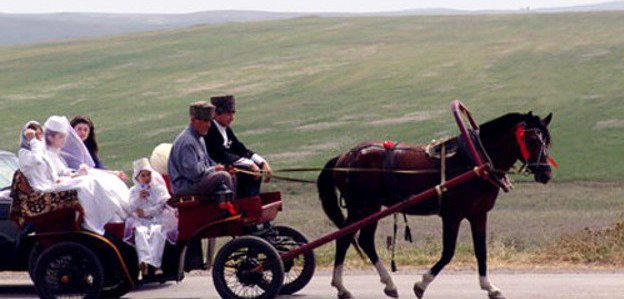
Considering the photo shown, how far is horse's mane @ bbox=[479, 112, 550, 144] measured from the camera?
12898mm

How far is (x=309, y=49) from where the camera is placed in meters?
75.2

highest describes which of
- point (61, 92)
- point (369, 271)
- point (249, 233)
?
point (249, 233)

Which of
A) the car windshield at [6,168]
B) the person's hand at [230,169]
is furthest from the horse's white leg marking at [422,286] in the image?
the car windshield at [6,168]

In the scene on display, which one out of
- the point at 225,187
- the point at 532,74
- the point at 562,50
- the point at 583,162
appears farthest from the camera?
the point at 562,50

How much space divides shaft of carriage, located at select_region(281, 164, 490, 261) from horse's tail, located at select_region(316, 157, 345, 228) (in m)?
0.74

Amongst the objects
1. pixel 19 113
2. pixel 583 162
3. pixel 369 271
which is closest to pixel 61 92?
pixel 19 113

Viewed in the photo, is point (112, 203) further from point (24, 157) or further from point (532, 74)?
point (532, 74)

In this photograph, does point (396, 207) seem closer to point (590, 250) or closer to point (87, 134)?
point (87, 134)

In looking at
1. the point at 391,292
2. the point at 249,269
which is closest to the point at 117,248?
the point at 249,269

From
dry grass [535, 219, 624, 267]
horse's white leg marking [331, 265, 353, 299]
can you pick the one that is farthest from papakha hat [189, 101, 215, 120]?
dry grass [535, 219, 624, 267]

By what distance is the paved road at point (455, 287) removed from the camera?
13.6 metres

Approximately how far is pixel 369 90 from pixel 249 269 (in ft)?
143

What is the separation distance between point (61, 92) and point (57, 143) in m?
54.4

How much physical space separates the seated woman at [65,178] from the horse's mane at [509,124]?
12.0ft
